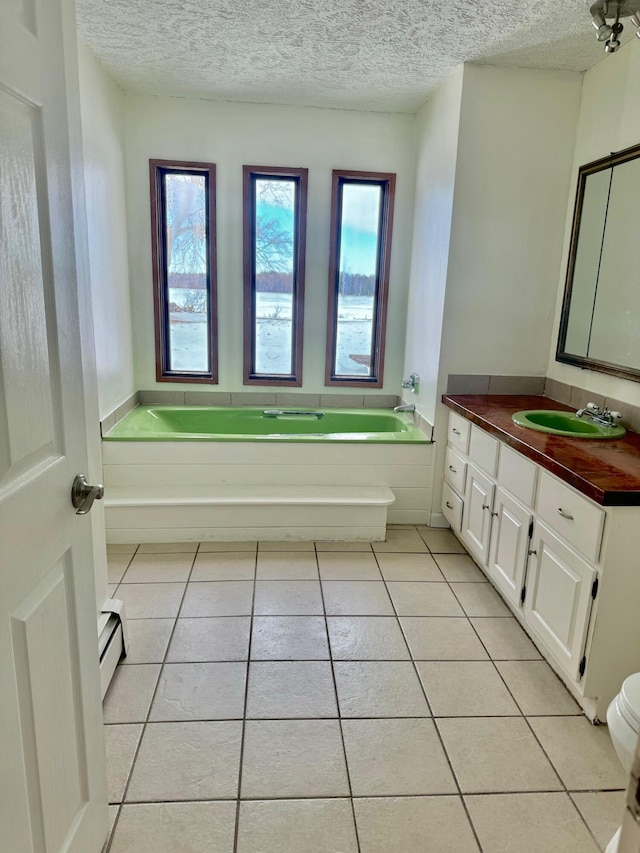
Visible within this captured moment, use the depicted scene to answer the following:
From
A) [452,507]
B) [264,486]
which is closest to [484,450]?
[452,507]

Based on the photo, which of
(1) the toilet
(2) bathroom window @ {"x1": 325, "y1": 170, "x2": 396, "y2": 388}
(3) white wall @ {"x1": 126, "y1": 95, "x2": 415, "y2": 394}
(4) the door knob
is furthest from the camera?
(2) bathroom window @ {"x1": 325, "y1": 170, "x2": 396, "y2": 388}

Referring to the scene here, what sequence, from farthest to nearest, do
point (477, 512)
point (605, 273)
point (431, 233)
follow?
point (431, 233)
point (477, 512)
point (605, 273)

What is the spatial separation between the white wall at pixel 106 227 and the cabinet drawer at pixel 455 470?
6.63 feet

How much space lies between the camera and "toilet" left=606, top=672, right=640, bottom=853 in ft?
4.02

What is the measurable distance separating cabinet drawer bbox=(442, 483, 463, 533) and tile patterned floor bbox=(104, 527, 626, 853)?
1.39 feet

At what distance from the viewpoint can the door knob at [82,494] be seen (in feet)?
3.55

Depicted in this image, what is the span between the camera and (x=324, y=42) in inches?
102

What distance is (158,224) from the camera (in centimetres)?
362

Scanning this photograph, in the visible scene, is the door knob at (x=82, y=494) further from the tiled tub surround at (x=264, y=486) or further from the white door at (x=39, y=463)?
the tiled tub surround at (x=264, y=486)

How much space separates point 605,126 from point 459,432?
65.0 inches

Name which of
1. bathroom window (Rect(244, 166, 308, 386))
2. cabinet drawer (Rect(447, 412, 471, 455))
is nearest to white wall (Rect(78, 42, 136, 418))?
bathroom window (Rect(244, 166, 308, 386))

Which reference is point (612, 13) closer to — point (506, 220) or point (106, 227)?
point (506, 220)

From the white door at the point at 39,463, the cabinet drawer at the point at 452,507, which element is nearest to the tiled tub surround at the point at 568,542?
the cabinet drawer at the point at 452,507

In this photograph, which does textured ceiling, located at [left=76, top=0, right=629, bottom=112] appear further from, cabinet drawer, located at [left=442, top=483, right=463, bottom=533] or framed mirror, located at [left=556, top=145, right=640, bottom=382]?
cabinet drawer, located at [left=442, top=483, right=463, bottom=533]
